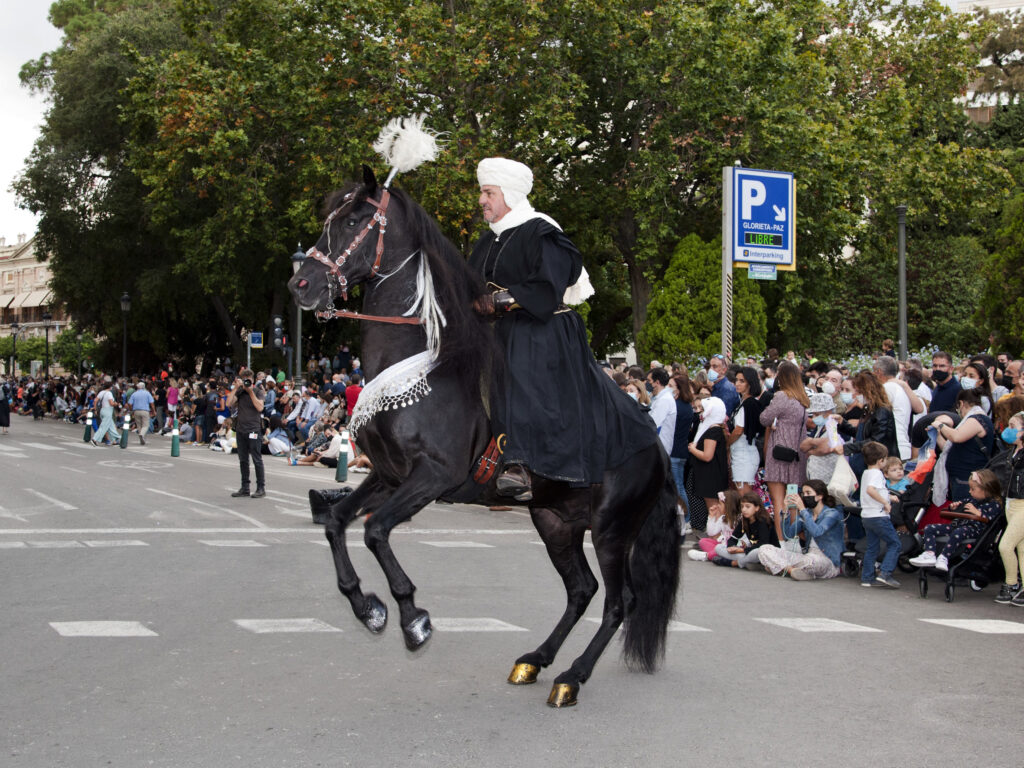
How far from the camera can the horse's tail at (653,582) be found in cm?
690

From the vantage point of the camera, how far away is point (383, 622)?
6.09 meters

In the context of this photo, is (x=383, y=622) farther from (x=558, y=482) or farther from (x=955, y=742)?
(x=955, y=742)

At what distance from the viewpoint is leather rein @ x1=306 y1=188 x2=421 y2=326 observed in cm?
630

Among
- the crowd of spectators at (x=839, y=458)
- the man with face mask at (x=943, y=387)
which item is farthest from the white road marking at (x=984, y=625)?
the man with face mask at (x=943, y=387)

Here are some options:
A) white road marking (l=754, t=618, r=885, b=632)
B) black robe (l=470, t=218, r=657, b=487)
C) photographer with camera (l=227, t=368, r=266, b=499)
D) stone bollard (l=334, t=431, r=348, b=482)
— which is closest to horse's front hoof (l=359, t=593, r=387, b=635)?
black robe (l=470, t=218, r=657, b=487)

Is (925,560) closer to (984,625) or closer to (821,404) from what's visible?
(984,625)

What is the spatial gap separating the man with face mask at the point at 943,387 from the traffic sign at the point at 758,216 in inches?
177

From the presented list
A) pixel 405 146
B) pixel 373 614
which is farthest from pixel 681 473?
pixel 373 614

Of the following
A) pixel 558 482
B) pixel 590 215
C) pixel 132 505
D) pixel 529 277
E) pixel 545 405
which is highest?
pixel 590 215

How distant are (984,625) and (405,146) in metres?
5.58

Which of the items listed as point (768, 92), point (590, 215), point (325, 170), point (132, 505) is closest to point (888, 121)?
point (768, 92)

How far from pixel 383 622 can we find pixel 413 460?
31.1 inches

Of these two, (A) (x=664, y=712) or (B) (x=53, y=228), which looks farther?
(B) (x=53, y=228)

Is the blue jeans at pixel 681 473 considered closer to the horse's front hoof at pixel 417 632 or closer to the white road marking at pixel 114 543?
the white road marking at pixel 114 543
